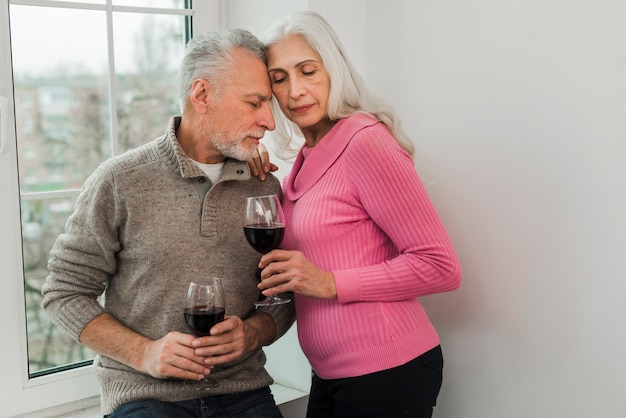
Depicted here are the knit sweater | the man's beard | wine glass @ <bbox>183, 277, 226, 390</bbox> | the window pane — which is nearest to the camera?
wine glass @ <bbox>183, 277, 226, 390</bbox>

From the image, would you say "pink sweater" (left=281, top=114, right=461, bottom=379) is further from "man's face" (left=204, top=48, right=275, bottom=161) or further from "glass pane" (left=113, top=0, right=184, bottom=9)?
"glass pane" (left=113, top=0, right=184, bottom=9)

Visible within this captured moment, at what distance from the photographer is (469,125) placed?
2096 mm

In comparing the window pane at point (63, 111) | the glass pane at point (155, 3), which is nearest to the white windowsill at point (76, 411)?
the window pane at point (63, 111)

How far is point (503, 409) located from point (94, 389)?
4.41 feet

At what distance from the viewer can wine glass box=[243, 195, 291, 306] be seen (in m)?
1.60

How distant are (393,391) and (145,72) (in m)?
1.42

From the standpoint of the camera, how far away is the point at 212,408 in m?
1.80

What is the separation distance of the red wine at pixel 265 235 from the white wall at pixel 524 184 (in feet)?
2.51

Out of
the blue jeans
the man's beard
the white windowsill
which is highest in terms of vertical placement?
the man's beard

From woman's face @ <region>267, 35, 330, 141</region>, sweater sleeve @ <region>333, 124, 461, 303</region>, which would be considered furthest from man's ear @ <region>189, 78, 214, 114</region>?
sweater sleeve @ <region>333, 124, 461, 303</region>

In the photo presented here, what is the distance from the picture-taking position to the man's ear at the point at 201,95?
1.82m

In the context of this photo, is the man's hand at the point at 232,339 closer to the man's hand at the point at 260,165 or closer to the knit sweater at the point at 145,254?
the knit sweater at the point at 145,254

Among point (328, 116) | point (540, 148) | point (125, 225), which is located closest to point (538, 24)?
point (540, 148)

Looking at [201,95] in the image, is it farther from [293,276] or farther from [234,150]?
[293,276]
